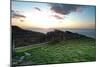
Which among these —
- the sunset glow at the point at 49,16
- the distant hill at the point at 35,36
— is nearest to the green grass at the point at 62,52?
the distant hill at the point at 35,36

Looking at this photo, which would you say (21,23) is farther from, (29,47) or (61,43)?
(61,43)

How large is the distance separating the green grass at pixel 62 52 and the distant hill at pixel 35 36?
0.21ft

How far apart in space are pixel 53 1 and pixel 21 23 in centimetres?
54

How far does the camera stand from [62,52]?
2.60m

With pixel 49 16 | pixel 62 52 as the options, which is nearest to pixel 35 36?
pixel 49 16

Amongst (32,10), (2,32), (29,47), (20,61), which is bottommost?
(20,61)

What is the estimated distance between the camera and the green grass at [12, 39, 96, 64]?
8.15 ft

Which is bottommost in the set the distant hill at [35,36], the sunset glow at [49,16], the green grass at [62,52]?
the green grass at [62,52]

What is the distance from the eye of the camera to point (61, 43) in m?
2.60

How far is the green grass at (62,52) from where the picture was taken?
2.48 meters

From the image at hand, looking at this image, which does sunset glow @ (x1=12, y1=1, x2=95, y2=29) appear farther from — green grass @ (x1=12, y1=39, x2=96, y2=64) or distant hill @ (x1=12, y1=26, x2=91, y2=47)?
green grass @ (x1=12, y1=39, x2=96, y2=64)

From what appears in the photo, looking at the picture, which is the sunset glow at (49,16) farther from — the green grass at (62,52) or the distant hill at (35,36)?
the green grass at (62,52)

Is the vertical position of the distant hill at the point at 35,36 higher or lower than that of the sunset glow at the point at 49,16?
lower
